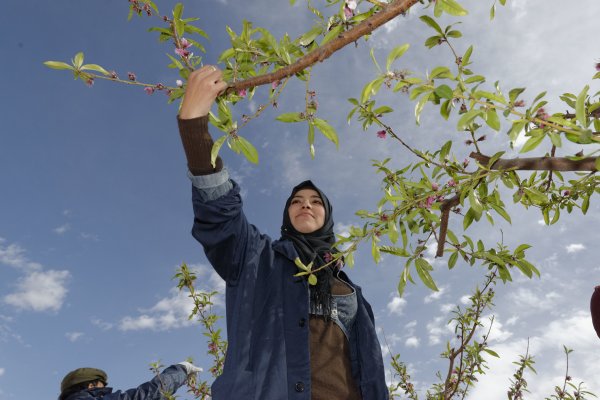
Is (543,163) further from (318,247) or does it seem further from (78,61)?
(78,61)

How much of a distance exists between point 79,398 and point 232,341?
9.49 ft

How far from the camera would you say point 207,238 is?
1.76 metres

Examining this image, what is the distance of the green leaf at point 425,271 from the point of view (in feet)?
5.53

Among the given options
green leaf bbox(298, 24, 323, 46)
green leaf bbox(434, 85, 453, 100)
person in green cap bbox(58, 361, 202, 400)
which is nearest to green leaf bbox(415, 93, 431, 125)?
green leaf bbox(434, 85, 453, 100)

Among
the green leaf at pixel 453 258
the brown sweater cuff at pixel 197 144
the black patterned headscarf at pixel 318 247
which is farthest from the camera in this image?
the black patterned headscarf at pixel 318 247

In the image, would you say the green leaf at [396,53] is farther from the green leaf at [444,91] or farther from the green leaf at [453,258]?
the green leaf at [453,258]

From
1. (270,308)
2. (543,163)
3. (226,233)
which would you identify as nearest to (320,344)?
(270,308)

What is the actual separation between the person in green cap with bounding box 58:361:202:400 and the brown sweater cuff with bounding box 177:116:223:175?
3.02 meters

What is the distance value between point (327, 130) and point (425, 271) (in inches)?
26.8

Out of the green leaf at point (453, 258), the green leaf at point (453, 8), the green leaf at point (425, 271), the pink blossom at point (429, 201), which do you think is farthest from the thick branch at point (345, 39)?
the green leaf at point (453, 258)

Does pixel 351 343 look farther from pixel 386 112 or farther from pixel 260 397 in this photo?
pixel 386 112

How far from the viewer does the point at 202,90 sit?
147 cm

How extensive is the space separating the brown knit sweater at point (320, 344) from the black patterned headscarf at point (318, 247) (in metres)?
0.09

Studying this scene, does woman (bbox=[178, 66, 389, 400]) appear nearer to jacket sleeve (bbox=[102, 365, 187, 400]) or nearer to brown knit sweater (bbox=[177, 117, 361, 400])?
brown knit sweater (bbox=[177, 117, 361, 400])
